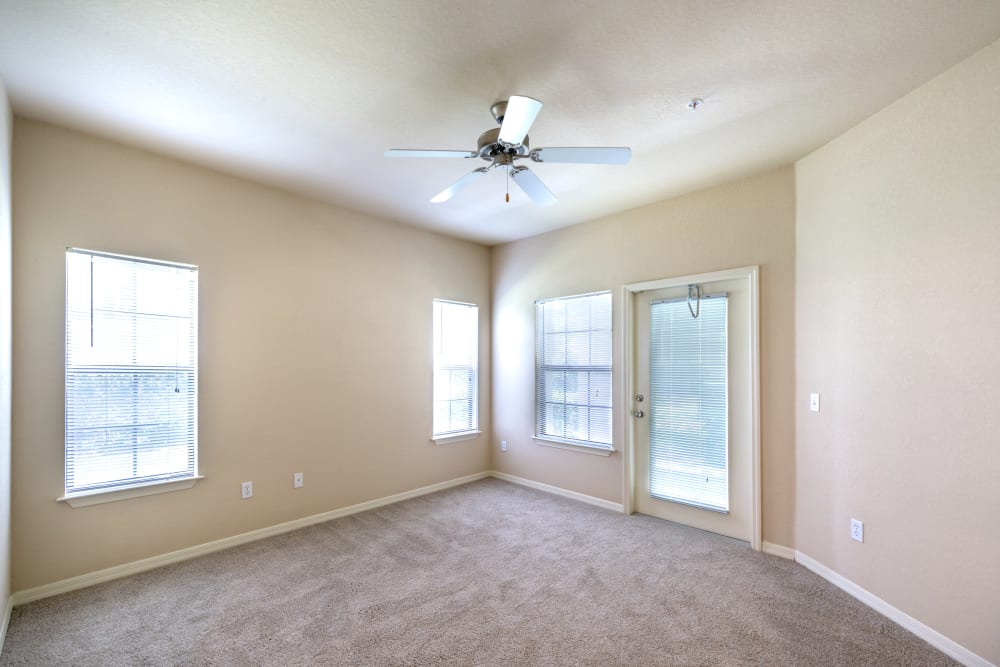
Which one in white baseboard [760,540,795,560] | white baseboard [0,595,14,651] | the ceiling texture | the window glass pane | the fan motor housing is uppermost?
the ceiling texture

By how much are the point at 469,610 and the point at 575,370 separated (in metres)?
2.44

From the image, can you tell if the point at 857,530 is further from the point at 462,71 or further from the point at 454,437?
the point at 454,437

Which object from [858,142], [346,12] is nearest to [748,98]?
[858,142]

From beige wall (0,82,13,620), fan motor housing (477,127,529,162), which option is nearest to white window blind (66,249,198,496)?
beige wall (0,82,13,620)

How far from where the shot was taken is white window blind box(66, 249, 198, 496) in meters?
2.69

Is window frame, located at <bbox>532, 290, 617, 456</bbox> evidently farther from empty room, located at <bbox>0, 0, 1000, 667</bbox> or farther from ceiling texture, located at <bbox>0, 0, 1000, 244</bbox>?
ceiling texture, located at <bbox>0, 0, 1000, 244</bbox>

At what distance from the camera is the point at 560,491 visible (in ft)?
14.7

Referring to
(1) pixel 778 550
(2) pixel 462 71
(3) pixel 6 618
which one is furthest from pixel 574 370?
(3) pixel 6 618

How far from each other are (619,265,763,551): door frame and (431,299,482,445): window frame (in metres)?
1.70

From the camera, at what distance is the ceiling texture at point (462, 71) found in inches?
68.7

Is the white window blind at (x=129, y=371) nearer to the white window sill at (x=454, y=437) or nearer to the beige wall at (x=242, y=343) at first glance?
the beige wall at (x=242, y=343)

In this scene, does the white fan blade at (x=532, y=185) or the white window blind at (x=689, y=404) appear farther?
the white window blind at (x=689, y=404)

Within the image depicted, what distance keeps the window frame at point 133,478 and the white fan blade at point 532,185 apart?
2.30 meters

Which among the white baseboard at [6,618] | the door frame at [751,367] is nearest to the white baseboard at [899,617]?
the door frame at [751,367]
